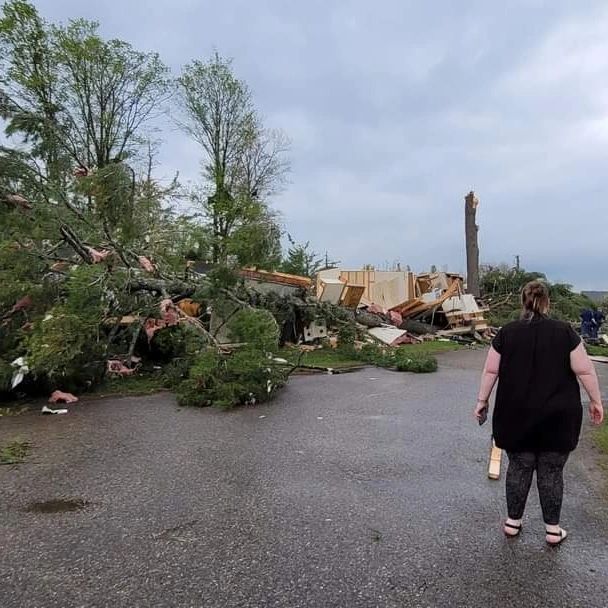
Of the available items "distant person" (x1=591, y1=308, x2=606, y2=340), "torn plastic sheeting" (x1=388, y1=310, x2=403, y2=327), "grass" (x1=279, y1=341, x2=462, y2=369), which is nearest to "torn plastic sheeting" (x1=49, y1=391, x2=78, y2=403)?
"grass" (x1=279, y1=341, x2=462, y2=369)

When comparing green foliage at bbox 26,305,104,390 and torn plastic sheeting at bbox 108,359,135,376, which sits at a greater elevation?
green foliage at bbox 26,305,104,390

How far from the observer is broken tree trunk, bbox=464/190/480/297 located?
21469mm

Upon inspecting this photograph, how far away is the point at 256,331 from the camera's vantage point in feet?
23.0

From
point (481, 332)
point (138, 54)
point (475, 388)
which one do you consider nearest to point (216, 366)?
point (475, 388)

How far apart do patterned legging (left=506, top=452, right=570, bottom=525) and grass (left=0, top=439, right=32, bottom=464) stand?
12.4ft

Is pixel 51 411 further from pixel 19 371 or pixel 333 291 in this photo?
pixel 333 291

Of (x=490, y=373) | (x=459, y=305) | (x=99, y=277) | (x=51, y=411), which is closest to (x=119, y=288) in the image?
(x=99, y=277)

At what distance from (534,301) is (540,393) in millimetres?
528

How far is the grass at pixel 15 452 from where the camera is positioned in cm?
431

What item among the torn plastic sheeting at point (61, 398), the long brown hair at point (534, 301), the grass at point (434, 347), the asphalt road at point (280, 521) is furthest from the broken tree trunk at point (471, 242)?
the long brown hair at point (534, 301)

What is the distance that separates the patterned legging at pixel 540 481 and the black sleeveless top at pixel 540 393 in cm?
5

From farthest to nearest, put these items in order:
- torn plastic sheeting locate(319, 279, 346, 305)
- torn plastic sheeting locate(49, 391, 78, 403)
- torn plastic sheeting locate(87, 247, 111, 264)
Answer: torn plastic sheeting locate(319, 279, 346, 305)
torn plastic sheeting locate(87, 247, 111, 264)
torn plastic sheeting locate(49, 391, 78, 403)

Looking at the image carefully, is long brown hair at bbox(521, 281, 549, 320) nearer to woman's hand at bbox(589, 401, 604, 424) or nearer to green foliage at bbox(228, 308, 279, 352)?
woman's hand at bbox(589, 401, 604, 424)

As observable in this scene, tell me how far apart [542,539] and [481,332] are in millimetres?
13779
